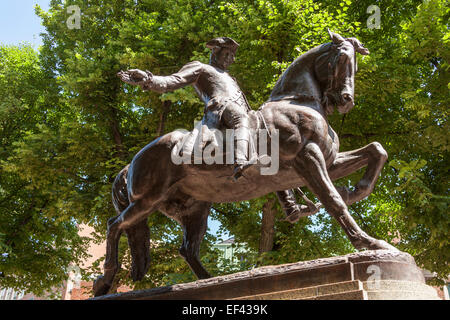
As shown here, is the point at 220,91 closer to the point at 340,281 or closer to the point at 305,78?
the point at 305,78

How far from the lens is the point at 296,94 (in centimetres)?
512

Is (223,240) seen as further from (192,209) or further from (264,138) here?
(264,138)

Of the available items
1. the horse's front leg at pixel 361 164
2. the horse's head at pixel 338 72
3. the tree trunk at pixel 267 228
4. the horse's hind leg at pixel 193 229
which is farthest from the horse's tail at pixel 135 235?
the tree trunk at pixel 267 228

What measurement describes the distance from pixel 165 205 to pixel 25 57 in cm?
1705

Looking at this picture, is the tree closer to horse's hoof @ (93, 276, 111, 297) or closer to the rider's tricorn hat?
horse's hoof @ (93, 276, 111, 297)

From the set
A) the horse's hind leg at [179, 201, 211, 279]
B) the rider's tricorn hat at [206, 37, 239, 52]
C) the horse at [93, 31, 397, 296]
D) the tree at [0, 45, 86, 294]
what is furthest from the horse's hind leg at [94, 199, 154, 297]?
the tree at [0, 45, 86, 294]

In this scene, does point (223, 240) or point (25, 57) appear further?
point (25, 57)

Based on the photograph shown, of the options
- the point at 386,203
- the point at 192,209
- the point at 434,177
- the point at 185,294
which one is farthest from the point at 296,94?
the point at 386,203

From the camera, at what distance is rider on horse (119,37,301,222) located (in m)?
4.78

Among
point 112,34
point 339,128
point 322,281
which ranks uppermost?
point 112,34

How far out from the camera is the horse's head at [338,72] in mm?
4883

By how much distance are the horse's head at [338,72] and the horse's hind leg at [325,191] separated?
657mm

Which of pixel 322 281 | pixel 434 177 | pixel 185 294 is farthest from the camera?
pixel 434 177

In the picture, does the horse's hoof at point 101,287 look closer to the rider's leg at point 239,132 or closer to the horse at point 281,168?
the horse at point 281,168
